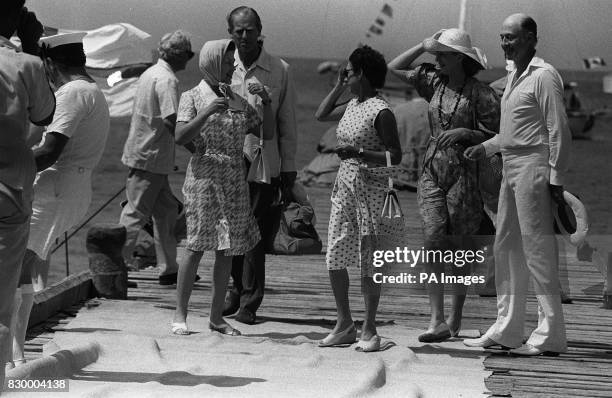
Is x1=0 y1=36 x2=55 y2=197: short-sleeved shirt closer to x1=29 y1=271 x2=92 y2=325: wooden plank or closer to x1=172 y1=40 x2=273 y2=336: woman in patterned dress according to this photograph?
x1=172 y1=40 x2=273 y2=336: woman in patterned dress

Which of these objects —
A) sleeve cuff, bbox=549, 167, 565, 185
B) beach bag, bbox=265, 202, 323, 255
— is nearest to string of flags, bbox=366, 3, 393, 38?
beach bag, bbox=265, 202, 323, 255

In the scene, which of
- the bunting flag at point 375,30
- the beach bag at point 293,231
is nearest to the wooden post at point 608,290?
the beach bag at point 293,231

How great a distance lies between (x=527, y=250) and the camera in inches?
294

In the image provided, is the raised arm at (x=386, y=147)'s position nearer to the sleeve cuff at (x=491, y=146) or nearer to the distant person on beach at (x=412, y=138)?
the sleeve cuff at (x=491, y=146)

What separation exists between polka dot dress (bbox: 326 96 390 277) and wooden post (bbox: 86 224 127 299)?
7.07ft

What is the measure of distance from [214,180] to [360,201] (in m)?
0.93

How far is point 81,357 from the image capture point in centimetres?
674

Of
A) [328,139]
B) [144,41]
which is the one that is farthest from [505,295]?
[328,139]

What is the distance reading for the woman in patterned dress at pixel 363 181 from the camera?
7.60 meters

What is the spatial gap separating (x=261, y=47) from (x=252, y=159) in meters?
0.76

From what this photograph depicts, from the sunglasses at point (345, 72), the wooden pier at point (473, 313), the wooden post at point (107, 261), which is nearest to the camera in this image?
the wooden pier at point (473, 313)

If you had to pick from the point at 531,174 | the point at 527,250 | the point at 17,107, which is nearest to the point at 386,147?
the point at 531,174

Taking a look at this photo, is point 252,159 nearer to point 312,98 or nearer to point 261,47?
point 261,47

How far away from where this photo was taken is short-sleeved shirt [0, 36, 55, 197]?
5348mm
